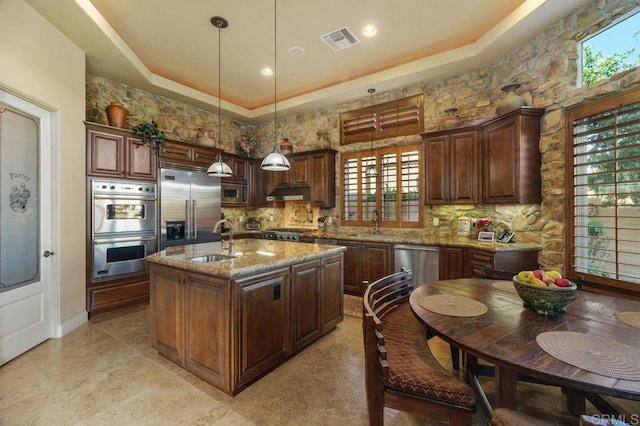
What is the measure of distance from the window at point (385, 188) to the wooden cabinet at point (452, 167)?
1.04 feet

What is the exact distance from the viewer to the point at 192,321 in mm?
2328

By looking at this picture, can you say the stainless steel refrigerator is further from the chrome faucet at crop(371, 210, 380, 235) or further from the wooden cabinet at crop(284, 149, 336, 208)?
the chrome faucet at crop(371, 210, 380, 235)

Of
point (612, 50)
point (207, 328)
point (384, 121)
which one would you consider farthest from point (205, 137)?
point (612, 50)

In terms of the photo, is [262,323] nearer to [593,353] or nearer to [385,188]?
[593,353]

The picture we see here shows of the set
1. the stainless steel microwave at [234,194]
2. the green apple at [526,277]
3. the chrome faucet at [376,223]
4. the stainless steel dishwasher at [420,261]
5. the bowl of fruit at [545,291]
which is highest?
the stainless steel microwave at [234,194]

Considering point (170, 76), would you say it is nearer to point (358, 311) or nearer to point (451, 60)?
point (451, 60)

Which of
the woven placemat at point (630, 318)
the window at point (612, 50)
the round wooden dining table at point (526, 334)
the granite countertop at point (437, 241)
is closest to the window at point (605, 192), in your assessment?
the window at point (612, 50)

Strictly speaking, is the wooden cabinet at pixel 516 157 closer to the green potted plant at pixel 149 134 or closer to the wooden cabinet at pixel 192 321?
the wooden cabinet at pixel 192 321

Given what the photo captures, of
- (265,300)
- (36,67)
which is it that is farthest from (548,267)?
(36,67)

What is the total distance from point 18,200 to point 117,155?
1.35m

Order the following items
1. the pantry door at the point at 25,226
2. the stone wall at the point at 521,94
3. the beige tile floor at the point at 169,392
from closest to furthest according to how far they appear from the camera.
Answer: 1. the beige tile floor at the point at 169,392
2. the pantry door at the point at 25,226
3. the stone wall at the point at 521,94

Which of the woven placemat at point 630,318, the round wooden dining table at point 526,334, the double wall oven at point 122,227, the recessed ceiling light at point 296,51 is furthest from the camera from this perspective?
the recessed ceiling light at point 296,51

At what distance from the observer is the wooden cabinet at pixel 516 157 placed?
328 cm

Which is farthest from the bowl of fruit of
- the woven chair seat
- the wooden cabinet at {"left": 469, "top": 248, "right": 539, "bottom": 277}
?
the wooden cabinet at {"left": 469, "top": 248, "right": 539, "bottom": 277}
